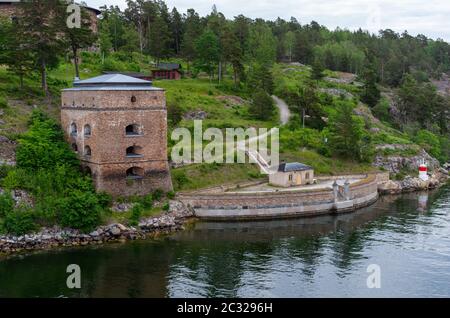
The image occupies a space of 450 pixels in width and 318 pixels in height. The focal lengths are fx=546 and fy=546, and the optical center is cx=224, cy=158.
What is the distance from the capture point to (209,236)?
3469 centimetres

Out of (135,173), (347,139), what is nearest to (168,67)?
(347,139)

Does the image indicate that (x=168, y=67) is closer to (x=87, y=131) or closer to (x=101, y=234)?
(x=87, y=131)

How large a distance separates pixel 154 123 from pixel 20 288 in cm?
1558

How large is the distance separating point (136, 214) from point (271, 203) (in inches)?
401

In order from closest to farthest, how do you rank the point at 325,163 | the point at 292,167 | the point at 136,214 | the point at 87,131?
1. the point at 136,214
2. the point at 87,131
3. the point at 292,167
4. the point at 325,163

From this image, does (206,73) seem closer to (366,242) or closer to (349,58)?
(349,58)

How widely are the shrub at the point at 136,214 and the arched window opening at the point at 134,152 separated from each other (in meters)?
3.50

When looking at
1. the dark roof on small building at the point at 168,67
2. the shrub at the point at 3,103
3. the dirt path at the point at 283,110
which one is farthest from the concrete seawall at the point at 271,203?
the dark roof on small building at the point at 168,67

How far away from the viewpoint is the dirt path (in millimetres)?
60062

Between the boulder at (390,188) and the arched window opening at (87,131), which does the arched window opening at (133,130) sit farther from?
the boulder at (390,188)

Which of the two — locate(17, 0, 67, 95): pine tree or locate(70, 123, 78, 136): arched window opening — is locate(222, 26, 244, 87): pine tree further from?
locate(70, 123, 78, 136): arched window opening

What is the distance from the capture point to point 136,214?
34.8 m

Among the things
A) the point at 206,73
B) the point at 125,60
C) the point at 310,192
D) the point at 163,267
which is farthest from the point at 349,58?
the point at 163,267

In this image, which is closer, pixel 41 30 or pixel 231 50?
pixel 41 30
